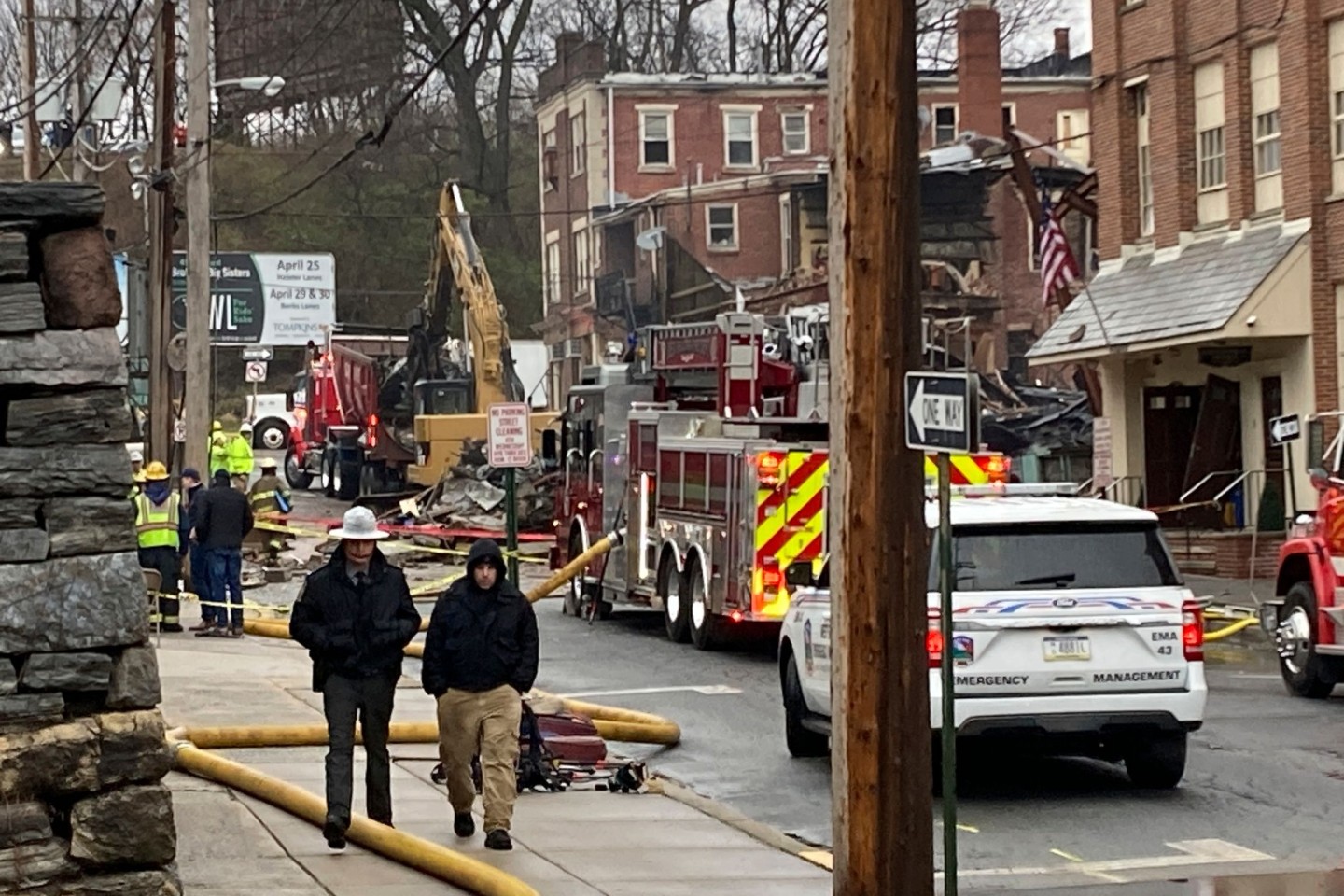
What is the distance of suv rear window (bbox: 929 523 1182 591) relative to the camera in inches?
520

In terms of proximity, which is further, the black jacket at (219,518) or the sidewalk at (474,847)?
the black jacket at (219,518)

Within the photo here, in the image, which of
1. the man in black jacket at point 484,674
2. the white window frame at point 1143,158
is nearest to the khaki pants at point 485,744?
the man in black jacket at point 484,674

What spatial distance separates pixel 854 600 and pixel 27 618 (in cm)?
337

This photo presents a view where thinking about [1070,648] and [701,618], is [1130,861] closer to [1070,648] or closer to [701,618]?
[1070,648]

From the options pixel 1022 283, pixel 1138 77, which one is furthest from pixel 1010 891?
pixel 1022 283

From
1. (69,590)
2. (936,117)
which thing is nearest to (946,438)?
(69,590)

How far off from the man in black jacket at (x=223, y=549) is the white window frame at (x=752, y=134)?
38154 millimetres

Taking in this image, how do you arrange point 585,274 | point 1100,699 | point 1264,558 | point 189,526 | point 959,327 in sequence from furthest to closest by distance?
point 585,274 < point 959,327 < point 1264,558 < point 189,526 < point 1100,699

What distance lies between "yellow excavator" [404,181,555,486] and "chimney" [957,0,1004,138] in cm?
1445

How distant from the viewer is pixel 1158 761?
1368 cm

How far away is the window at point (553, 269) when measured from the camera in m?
66.9

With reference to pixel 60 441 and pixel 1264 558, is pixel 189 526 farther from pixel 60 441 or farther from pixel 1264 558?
pixel 60 441

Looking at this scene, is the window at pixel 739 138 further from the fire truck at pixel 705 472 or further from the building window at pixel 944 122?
the fire truck at pixel 705 472

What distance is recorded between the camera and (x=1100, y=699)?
42.8ft
